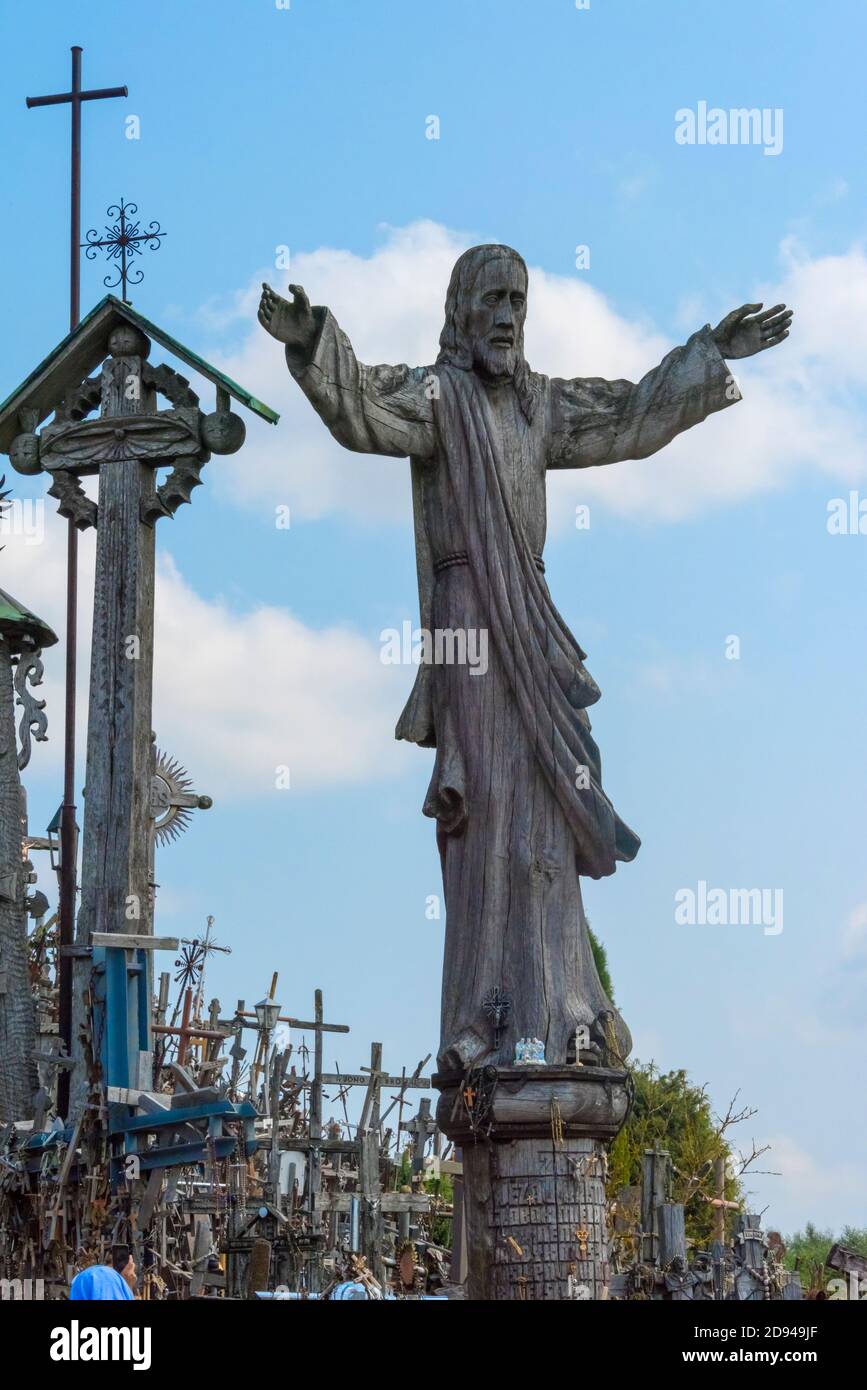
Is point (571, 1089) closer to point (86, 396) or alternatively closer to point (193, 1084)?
point (193, 1084)

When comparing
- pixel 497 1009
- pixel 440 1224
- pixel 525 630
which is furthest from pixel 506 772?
pixel 440 1224

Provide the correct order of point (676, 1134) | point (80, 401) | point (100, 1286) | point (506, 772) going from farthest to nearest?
point (676, 1134), point (80, 401), point (506, 772), point (100, 1286)

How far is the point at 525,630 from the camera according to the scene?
866 cm

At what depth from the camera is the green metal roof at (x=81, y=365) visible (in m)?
9.55

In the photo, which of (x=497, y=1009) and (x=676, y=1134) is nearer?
(x=497, y=1009)

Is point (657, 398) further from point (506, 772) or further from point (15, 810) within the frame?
point (15, 810)

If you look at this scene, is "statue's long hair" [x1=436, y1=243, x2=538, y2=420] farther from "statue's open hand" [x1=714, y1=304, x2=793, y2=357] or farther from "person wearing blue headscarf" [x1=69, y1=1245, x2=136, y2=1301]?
"person wearing blue headscarf" [x1=69, y1=1245, x2=136, y2=1301]

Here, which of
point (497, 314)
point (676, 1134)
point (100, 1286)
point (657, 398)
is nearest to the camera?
point (100, 1286)

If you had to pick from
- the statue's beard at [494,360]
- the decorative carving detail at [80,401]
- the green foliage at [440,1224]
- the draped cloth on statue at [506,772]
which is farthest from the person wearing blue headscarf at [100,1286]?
the green foliage at [440,1224]

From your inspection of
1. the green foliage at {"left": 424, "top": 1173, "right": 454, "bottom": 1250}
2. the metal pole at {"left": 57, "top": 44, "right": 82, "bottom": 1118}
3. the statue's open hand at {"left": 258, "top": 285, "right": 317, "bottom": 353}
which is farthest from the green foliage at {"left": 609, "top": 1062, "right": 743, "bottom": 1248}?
the statue's open hand at {"left": 258, "top": 285, "right": 317, "bottom": 353}

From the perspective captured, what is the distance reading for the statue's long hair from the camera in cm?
879

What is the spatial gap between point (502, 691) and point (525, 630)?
0.27m

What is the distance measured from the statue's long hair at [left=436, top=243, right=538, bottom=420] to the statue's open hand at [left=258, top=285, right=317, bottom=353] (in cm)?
87

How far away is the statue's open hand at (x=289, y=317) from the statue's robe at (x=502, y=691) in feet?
0.16
